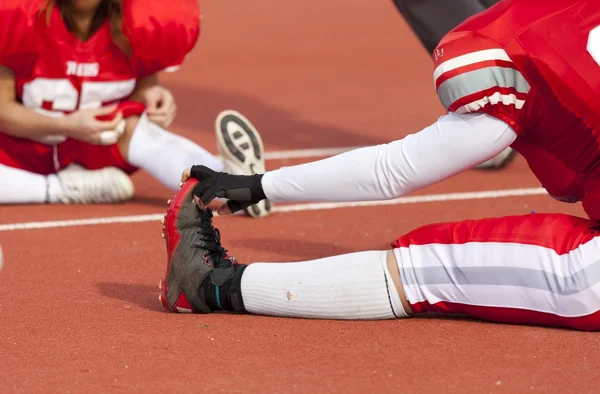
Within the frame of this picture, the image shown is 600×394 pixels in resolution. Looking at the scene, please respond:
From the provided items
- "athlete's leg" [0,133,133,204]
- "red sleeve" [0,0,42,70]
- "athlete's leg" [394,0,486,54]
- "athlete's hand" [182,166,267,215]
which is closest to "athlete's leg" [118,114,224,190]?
"athlete's leg" [0,133,133,204]

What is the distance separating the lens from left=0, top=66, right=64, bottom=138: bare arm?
157 inches

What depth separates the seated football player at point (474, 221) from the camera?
2.43 meters

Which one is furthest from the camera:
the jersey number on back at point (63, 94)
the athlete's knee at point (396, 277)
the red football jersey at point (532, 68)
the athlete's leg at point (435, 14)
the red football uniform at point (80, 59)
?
the athlete's leg at point (435, 14)

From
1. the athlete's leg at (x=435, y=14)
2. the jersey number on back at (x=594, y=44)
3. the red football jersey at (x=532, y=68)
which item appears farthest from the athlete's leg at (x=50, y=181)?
the jersey number on back at (x=594, y=44)

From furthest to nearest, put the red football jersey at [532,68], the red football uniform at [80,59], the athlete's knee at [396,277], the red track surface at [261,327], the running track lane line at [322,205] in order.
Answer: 1. the red football uniform at [80,59]
2. the running track lane line at [322,205]
3. the athlete's knee at [396,277]
4. the red football jersey at [532,68]
5. the red track surface at [261,327]

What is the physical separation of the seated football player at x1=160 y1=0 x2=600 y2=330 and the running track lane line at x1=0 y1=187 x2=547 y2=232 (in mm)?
1198

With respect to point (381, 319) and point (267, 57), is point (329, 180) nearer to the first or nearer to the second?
point (381, 319)

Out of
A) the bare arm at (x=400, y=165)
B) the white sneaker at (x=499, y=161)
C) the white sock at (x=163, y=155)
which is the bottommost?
the white sneaker at (x=499, y=161)

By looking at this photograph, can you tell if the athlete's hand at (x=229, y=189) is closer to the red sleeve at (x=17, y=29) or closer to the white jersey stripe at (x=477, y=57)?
the white jersey stripe at (x=477, y=57)

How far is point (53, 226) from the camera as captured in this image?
3.82 metres

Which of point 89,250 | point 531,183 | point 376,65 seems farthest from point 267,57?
point 89,250

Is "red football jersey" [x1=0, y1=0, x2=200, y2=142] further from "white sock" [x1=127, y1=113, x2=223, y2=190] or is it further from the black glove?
the black glove

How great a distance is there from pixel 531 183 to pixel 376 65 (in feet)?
10.6

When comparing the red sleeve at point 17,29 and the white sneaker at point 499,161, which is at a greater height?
the red sleeve at point 17,29
